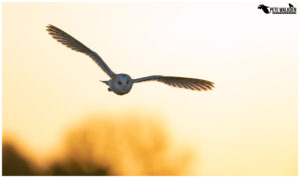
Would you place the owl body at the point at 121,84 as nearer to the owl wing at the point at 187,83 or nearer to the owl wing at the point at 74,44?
the owl wing at the point at 74,44

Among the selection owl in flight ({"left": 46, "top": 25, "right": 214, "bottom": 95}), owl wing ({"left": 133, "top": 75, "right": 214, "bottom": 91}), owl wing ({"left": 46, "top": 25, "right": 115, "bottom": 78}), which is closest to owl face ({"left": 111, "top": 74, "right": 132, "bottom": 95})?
owl in flight ({"left": 46, "top": 25, "right": 214, "bottom": 95})

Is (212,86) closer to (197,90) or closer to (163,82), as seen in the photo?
(197,90)

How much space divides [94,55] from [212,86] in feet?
9.98

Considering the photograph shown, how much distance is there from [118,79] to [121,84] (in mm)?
140

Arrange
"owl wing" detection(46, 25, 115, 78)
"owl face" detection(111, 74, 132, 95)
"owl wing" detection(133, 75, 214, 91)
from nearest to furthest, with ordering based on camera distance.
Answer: "owl face" detection(111, 74, 132, 95), "owl wing" detection(46, 25, 115, 78), "owl wing" detection(133, 75, 214, 91)

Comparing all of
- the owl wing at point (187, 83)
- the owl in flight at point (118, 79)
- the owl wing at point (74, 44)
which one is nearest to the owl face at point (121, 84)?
the owl in flight at point (118, 79)

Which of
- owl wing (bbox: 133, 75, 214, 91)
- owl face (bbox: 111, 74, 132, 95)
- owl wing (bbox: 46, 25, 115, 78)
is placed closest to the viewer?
owl face (bbox: 111, 74, 132, 95)

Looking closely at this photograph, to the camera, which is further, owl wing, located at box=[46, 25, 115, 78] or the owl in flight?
owl wing, located at box=[46, 25, 115, 78]

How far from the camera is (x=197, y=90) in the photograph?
13.1 m

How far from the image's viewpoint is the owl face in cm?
1170

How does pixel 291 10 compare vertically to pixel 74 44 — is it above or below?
above

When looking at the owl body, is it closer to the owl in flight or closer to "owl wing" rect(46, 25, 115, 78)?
the owl in flight

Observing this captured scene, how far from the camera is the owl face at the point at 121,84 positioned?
460 inches

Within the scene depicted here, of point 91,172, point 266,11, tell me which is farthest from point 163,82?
point 91,172
